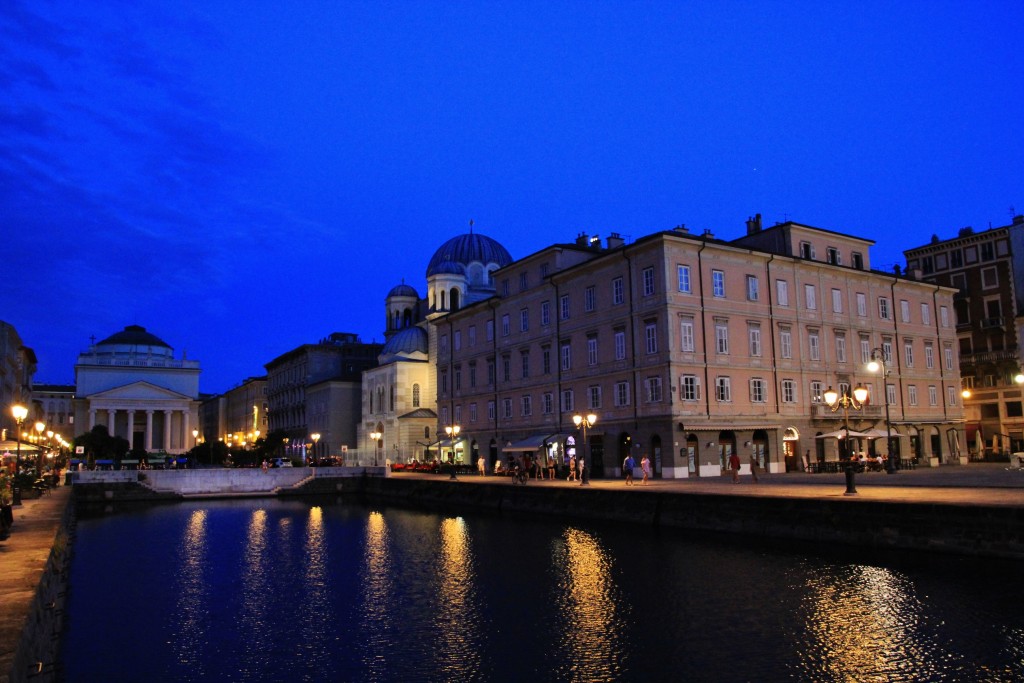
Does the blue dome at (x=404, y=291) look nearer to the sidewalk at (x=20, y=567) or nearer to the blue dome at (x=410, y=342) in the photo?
the blue dome at (x=410, y=342)

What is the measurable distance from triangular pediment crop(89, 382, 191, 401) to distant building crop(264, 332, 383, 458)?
15.6 m

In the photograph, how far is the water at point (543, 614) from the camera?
14953 mm

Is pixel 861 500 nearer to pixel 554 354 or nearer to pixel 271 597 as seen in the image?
pixel 271 597

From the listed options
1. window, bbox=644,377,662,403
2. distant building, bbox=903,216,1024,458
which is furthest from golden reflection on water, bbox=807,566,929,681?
distant building, bbox=903,216,1024,458

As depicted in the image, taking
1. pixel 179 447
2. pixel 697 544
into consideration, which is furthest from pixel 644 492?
pixel 179 447

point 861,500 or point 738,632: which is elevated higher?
point 861,500

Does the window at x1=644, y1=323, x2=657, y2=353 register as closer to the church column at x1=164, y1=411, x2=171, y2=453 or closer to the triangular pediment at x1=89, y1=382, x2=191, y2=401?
the triangular pediment at x1=89, y1=382, x2=191, y2=401

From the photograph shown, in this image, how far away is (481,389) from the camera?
2721 inches

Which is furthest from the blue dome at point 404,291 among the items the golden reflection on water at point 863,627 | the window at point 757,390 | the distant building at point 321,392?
the golden reflection on water at point 863,627

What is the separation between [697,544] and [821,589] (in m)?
8.95

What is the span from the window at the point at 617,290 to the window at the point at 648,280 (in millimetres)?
2356

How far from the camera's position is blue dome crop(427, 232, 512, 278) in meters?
99.9

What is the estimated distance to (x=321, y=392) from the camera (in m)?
113

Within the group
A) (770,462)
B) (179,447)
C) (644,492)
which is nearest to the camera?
(644,492)
